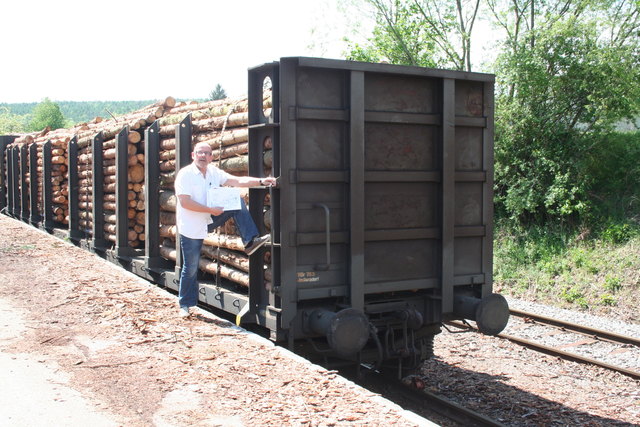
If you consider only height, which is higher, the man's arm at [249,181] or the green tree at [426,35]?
the green tree at [426,35]

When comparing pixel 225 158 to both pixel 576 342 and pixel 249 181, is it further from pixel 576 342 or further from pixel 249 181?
pixel 576 342

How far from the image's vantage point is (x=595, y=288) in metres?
11.2

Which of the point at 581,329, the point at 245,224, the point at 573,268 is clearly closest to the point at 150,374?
the point at 245,224

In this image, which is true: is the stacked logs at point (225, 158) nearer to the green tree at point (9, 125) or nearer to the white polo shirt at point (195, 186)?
the white polo shirt at point (195, 186)

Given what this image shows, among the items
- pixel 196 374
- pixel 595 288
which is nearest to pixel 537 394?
pixel 196 374

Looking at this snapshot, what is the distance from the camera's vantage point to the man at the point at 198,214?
582 centimetres

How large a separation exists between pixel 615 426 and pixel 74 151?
11.9 m

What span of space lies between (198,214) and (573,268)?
8535 millimetres

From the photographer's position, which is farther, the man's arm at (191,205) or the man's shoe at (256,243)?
the man's arm at (191,205)

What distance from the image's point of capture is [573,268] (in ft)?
40.1

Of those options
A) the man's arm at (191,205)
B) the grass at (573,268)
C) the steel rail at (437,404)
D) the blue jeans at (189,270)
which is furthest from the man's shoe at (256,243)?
the grass at (573,268)

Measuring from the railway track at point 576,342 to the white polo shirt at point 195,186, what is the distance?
12.1ft

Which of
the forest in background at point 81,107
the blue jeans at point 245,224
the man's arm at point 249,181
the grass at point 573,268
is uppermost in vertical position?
the forest in background at point 81,107

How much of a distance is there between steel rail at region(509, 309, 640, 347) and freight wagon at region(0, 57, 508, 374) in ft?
11.3
